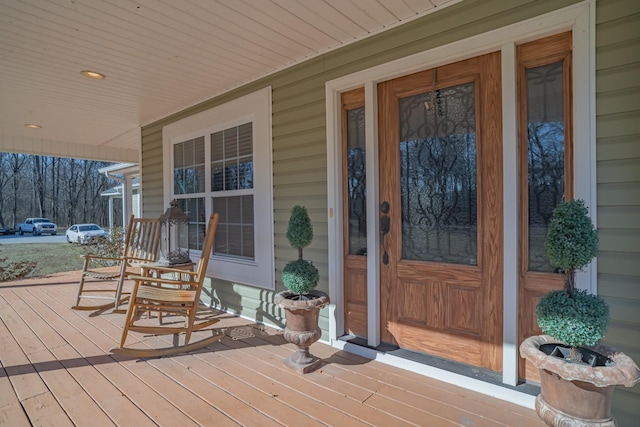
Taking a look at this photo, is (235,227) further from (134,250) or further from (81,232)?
(81,232)

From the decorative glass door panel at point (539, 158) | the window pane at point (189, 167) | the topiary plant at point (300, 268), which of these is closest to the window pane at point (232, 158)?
the window pane at point (189, 167)

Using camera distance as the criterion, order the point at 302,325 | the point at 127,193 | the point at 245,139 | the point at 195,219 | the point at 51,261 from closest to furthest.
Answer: the point at 302,325 → the point at 245,139 → the point at 195,219 → the point at 51,261 → the point at 127,193

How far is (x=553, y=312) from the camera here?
4.56 ft

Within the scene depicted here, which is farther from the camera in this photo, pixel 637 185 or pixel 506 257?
pixel 506 257

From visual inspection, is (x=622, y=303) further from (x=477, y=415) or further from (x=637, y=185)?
(x=477, y=415)

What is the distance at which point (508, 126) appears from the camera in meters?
1.91

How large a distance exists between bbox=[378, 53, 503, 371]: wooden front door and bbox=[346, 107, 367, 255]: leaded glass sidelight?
19 centimetres

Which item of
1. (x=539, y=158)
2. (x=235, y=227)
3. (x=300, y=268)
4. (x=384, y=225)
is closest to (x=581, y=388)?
(x=539, y=158)

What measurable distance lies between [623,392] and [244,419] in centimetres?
191

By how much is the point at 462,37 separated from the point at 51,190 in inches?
1098

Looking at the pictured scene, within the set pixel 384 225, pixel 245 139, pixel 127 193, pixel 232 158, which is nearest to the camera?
pixel 384 225

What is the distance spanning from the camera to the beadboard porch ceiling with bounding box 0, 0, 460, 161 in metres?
2.15

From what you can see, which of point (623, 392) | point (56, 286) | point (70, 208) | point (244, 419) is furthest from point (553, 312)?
point (70, 208)

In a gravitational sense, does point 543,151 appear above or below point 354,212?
above
